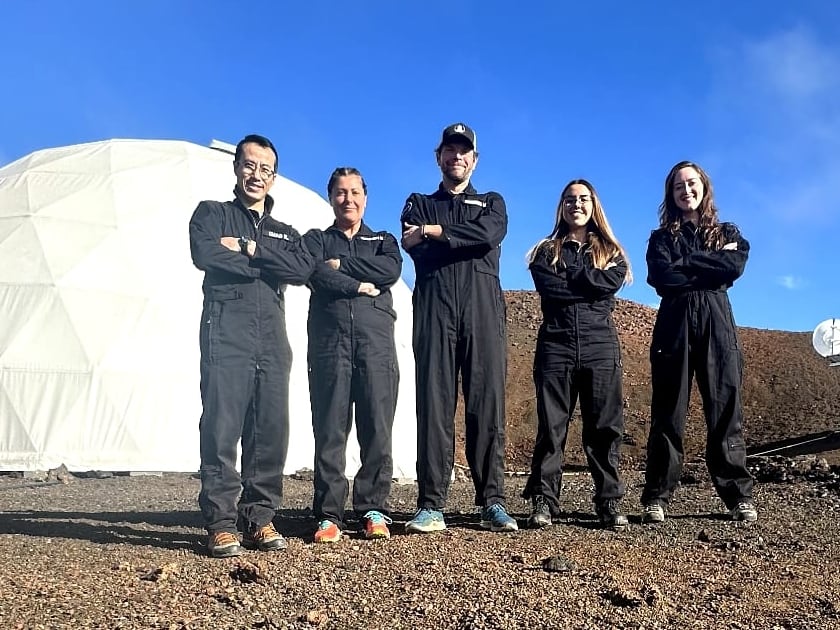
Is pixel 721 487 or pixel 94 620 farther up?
pixel 721 487

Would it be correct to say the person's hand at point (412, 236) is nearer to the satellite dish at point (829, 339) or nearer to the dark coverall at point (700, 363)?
the dark coverall at point (700, 363)

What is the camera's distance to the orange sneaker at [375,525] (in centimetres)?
457

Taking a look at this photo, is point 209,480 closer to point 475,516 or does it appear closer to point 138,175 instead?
point 475,516

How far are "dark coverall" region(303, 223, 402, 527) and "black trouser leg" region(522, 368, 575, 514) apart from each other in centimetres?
97

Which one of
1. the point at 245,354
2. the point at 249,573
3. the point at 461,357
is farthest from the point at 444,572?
the point at 245,354

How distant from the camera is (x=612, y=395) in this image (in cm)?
500

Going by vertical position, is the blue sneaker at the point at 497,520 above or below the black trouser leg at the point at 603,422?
below

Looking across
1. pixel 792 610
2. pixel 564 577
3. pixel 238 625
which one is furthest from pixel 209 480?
pixel 792 610

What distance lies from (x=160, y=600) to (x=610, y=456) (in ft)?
9.64

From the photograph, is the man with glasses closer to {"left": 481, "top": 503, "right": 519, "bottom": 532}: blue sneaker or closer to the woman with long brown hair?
{"left": 481, "top": 503, "right": 519, "bottom": 532}: blue sneaker

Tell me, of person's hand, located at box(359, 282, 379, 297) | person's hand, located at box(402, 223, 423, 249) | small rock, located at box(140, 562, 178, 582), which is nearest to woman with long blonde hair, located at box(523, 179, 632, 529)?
person's hand, located at box(402, 223, 423, 249)

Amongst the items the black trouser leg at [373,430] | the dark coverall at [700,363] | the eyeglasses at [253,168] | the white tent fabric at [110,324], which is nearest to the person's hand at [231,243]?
the eyeglasses at [253,168]

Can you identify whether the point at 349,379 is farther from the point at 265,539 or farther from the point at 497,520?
the point at 497,520

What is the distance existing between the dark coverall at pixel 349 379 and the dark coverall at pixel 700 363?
189 centimetres
